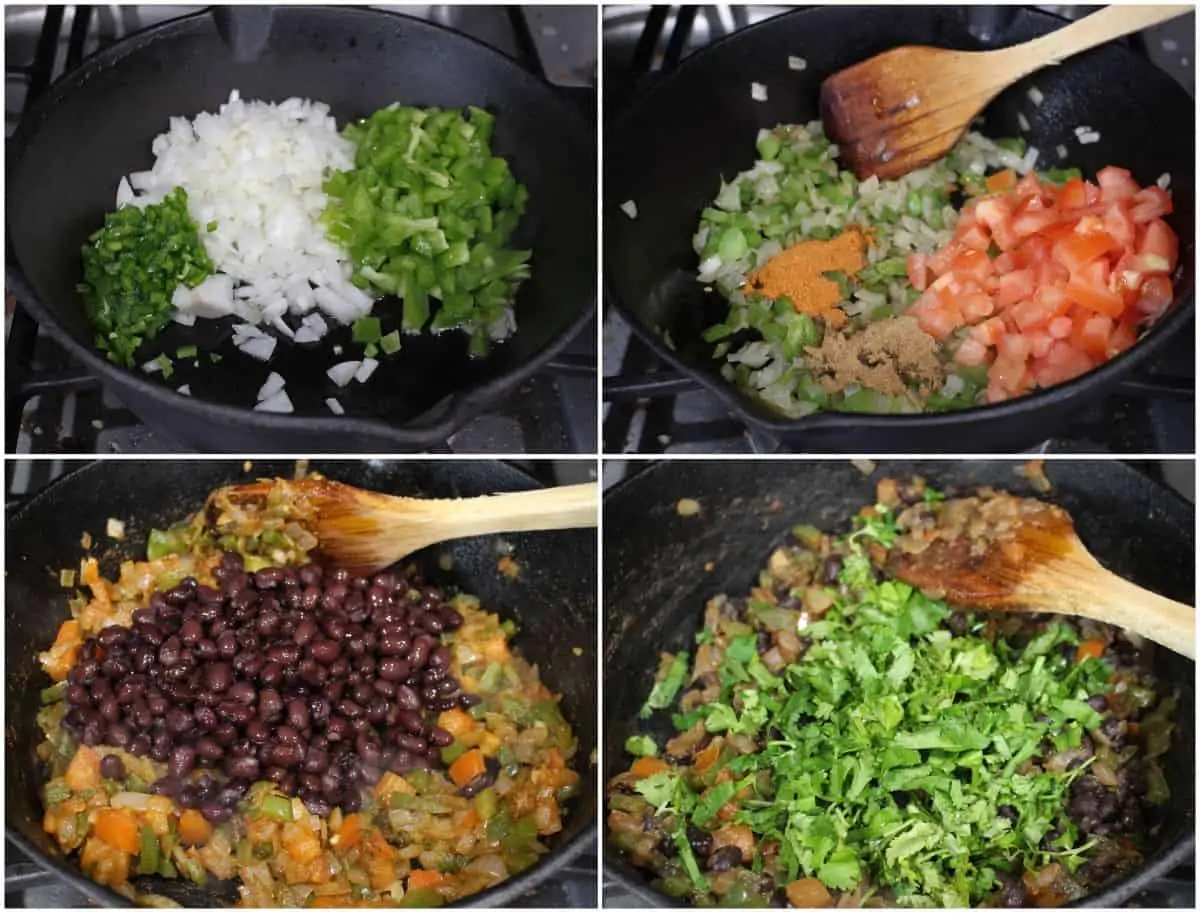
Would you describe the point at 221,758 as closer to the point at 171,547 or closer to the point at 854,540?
the point at 171,547

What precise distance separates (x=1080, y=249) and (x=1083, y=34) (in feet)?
0.88

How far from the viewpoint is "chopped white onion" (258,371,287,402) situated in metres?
1.39

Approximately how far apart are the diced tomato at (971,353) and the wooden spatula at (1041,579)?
0.25 meters

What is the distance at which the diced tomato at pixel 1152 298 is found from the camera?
1405 mm

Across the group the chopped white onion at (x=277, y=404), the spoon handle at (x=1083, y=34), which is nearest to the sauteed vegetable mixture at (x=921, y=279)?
the spoon handle at (x=1083, y=34)

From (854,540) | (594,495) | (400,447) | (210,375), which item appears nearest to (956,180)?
(854,540)

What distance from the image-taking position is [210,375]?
1390 millimetres

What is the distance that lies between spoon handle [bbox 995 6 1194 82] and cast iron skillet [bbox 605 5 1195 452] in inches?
1.4

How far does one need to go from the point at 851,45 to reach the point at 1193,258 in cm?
47

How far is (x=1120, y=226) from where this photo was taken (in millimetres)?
1433

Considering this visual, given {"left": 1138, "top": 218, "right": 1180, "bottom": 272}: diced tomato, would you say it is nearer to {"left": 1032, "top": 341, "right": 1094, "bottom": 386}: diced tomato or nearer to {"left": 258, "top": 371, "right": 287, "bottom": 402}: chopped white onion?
{"left": 1032, "top": 341, "right": 1094, "bottom": 386}: diced tomato

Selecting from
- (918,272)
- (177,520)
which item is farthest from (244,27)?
(918,272)

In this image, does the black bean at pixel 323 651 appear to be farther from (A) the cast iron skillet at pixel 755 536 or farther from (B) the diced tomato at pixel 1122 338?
(B) the diced tomato at pixel 1122 338

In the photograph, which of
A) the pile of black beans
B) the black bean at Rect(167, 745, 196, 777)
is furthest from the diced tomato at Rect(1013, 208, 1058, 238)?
the black bean at Rect(167, 745, 196, 777)
